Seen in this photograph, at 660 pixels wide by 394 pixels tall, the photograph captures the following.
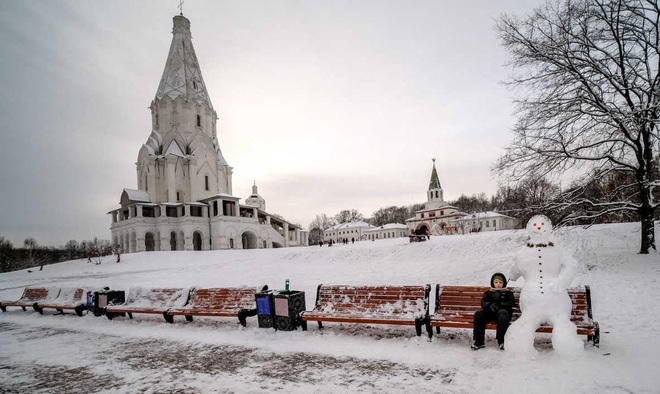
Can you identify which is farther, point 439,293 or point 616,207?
point 616,207

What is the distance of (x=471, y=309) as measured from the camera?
253 inches

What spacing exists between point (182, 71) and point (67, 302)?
50.2 meters

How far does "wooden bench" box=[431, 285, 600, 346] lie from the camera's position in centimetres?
546

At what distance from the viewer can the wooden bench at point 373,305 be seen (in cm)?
662

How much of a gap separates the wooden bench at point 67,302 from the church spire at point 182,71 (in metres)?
46.6

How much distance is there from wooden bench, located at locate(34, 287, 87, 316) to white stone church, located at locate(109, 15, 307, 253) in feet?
115

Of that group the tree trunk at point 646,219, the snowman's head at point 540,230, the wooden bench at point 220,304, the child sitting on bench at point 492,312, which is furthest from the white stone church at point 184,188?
the snowman's head at point 540,230

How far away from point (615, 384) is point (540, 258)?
1862 millimetres

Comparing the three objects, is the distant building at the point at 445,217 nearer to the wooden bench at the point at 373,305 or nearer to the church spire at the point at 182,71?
the church spire at the point at 182,71

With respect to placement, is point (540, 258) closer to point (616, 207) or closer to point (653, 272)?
point (653, 272)

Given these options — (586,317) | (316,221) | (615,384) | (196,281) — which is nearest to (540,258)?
(586,317)

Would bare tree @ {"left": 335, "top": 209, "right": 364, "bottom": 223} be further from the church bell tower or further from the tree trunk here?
the tree trunk

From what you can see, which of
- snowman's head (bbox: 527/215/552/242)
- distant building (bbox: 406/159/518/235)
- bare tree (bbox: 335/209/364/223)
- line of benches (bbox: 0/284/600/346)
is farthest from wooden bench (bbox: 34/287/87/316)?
bare tree (bbox: 335/209/364/223)

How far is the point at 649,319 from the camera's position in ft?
23.1
